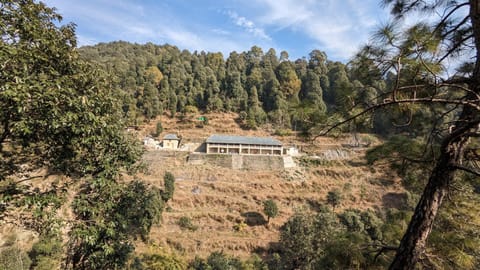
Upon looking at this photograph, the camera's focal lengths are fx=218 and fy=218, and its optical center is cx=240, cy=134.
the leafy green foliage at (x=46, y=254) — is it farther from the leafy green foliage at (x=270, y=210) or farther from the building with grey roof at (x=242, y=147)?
the building with grey roof at (x=242, y=147)

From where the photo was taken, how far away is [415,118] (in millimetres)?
2764

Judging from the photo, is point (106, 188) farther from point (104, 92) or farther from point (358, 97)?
point (358, 97)

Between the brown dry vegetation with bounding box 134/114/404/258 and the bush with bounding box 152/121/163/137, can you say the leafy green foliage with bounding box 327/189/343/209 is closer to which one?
the brown dry vegetation with bounding box 134/114/404/258

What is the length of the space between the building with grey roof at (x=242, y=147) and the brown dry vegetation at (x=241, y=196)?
2.57 m

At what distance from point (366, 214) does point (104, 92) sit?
17151 mm

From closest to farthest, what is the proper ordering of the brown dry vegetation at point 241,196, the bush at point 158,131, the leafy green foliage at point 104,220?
1. the leafy green foliage at point 104,220
2. the brown dry vegetation at point 241,196
3. the bush at point 158,131

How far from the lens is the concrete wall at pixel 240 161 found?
2119cm

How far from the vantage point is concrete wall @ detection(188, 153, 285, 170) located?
2119 centimetres

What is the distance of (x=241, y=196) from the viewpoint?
58.1ft

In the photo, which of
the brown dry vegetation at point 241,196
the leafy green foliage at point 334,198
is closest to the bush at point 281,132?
the brown dry vegetation at point 241,196

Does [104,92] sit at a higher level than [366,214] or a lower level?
higher

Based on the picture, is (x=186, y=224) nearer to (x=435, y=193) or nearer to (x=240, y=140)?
(x=240, y=140)

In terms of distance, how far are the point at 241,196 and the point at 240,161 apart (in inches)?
174

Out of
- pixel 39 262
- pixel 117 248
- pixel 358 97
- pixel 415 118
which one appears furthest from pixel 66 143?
pixel 39 262
